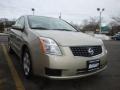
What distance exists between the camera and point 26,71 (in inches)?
183

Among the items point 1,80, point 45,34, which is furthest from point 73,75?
point 1,80

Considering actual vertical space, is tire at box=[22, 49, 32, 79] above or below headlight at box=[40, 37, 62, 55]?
below

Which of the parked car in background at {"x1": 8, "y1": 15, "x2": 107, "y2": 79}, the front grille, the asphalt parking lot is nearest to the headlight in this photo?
the parked car in background at {"x1": 8, "y1": 15, "x2": 107, "y2": 79}

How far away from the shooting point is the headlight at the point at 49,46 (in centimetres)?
385

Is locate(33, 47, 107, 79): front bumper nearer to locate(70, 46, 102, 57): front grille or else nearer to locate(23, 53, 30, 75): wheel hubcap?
locate(70, 46, 102, 57): front grille

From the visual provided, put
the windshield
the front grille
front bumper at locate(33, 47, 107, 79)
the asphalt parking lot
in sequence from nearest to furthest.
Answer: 1. front bumper at locate(33, 47, 107, 79)
2. the front grille
3. the asphalt parking lot
4. the windshield

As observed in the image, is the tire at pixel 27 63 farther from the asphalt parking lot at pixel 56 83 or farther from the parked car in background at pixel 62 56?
the asphalt parking lot at pixel 56 83

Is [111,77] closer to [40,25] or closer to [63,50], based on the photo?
[63,50]

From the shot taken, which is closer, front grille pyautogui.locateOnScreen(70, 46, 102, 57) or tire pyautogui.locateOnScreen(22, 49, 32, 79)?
front grille pyautogui.locateOnScreen(70, 46, 102, 57)

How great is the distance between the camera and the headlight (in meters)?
3.85

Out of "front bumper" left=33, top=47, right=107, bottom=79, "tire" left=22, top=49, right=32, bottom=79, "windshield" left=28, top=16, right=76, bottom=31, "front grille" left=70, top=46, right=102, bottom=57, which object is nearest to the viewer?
"front bumper" left=33, top=47, right=107, bottom=79

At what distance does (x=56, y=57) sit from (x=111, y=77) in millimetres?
1813

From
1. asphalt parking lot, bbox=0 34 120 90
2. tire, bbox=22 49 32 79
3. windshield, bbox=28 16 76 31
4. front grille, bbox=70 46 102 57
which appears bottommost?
asphalt parking lot, bbox=0 34 120 90

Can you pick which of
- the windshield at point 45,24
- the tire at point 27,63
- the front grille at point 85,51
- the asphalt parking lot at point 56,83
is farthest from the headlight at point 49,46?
the windshield at point 45,24
